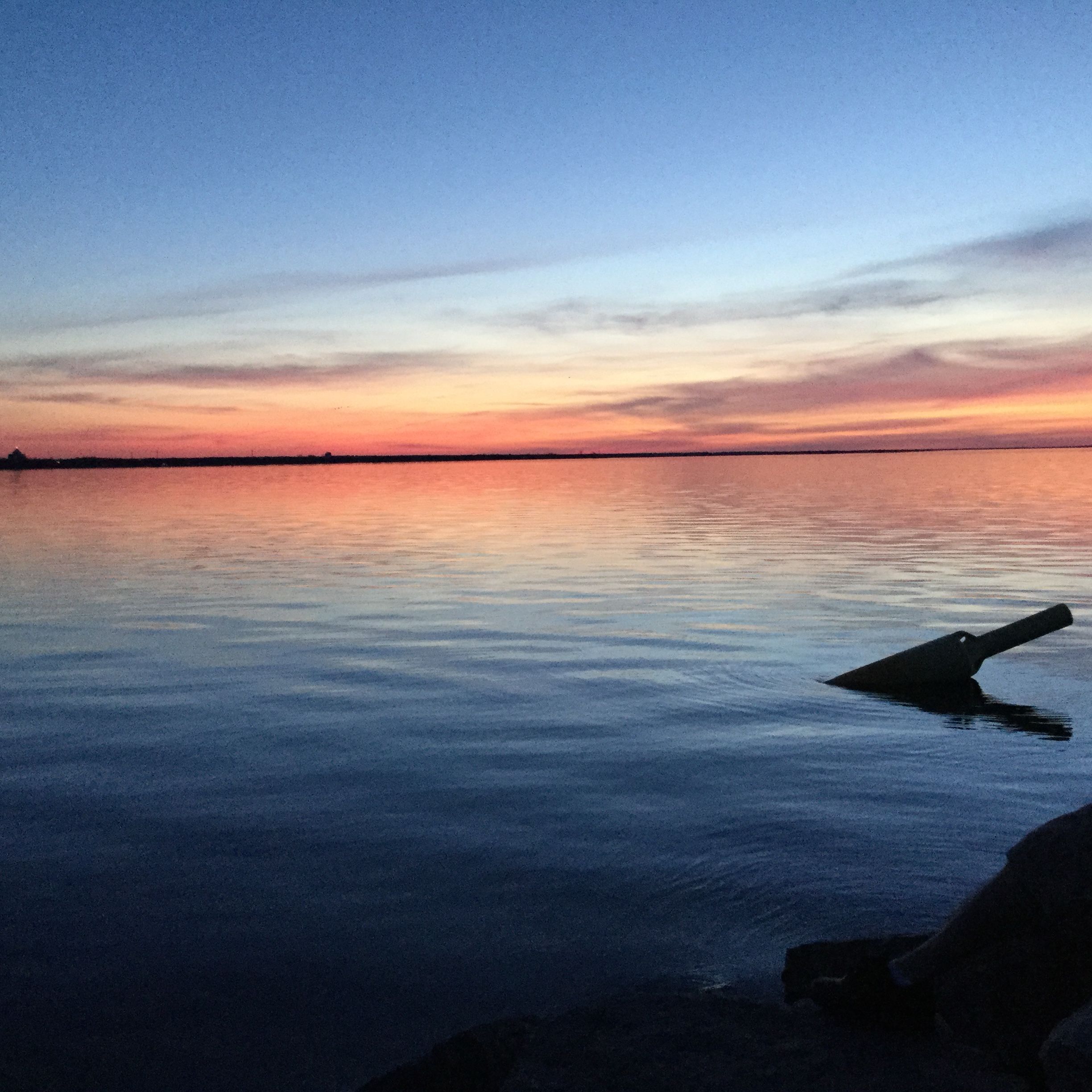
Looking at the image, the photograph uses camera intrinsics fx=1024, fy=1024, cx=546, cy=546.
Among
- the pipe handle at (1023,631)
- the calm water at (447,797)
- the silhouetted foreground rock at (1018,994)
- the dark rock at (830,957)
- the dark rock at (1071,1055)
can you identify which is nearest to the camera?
the dark rock at (1071,1055)

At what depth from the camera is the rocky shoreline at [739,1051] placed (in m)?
4.41

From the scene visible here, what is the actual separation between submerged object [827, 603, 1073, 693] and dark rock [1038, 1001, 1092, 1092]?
10.5 metres

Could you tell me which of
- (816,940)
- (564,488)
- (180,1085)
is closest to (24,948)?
(180,1085)

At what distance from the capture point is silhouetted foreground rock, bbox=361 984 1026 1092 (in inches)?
173

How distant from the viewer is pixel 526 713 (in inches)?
502

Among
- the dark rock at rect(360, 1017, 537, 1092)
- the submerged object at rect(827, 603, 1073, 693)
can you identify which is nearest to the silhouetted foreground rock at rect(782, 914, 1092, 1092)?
the dark rock at rect(360, 1017, 537, 1092)

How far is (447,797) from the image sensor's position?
934 cm

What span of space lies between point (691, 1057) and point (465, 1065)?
3.49 ft

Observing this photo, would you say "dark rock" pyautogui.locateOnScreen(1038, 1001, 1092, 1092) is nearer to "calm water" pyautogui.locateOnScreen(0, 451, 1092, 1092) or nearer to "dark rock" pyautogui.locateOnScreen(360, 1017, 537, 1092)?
"calm water" pyautogui.locateOnScreen(0, 451, 1092, 1092)

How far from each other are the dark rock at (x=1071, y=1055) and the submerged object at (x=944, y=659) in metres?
10.5

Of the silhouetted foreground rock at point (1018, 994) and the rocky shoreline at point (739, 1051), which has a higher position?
the silhouetted foreground rock at point (1018, 994)

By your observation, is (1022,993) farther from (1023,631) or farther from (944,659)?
(1023,631)

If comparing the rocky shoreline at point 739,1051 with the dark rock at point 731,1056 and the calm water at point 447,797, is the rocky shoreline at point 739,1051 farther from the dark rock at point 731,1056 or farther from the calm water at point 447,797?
the calm water at point 447,797

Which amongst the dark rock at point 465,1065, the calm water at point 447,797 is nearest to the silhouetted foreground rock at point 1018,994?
the calm water at point 447,797
